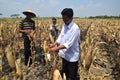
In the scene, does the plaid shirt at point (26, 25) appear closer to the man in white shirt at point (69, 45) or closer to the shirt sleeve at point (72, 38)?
the man in white shirt at point (69, 45)

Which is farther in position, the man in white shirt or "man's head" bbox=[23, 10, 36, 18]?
"man's head" bbox=[23, 10, 36, 18]

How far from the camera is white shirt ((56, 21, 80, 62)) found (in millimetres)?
3604

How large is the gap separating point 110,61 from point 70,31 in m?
3.67

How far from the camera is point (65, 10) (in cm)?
353

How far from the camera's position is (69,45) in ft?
11.7

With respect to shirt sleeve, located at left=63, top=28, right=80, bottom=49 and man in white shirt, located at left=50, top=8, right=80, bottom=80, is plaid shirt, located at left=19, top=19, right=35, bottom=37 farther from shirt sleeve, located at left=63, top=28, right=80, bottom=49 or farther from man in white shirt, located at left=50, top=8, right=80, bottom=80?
shirt sleeve, located at left=63, top=28, right=80, bottom=49

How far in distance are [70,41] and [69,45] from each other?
54mm

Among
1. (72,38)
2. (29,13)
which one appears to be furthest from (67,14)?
(29,13)

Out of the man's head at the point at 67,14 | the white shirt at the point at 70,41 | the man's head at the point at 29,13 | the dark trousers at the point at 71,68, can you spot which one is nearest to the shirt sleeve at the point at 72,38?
the white shirt at the point at 70,41

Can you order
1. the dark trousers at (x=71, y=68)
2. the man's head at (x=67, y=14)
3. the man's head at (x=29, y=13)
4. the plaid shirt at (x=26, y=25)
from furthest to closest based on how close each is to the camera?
1. the plaid shirt at (x=26, y=25)
2. the man's head at (x=29, y=13)
3. the dark trousers at (x=71, y=68)
4. the man's head at (x=67, y=14)

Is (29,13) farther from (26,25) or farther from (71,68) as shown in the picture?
(71,68)

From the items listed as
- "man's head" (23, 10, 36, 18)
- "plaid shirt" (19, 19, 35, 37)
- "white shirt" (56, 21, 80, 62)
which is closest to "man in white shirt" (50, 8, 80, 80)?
"white shirt" (56, 21, 80, 62)

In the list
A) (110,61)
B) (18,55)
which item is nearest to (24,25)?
(18,55)

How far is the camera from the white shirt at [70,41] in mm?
3604
